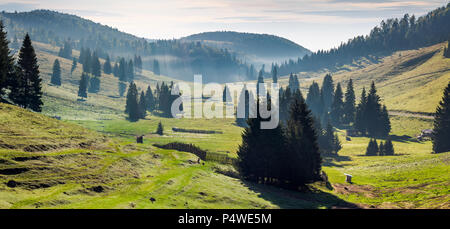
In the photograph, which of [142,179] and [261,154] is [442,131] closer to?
[261,154]

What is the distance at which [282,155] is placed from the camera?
53656mm

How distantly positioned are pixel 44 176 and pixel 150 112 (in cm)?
13823

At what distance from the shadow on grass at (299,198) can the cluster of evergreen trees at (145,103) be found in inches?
4013

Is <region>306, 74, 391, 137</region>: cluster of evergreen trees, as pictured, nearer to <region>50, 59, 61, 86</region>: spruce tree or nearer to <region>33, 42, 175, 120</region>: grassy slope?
<region>33, 42, 175, 120</region>: grassy slope

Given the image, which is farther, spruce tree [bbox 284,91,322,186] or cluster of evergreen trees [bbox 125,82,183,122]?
cluster of evergreen trees [bbox 125,82,183,122]

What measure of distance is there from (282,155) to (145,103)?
116205mm

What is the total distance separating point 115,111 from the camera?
161 meters

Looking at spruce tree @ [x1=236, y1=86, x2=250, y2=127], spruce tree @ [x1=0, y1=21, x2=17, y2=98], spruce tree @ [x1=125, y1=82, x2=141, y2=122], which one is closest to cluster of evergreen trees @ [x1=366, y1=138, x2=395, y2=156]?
spruce tree @ [x1=236, y1=86, x2=250, y2=127]

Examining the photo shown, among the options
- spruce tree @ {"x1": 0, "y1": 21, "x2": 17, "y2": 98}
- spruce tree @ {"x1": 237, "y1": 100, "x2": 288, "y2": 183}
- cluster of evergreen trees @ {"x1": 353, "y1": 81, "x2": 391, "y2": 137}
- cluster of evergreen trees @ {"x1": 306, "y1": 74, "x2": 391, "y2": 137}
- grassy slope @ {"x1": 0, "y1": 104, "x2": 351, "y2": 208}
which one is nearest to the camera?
grassy slope @ {"x1": 0, "y1": 104, "x2": 351, "y2": 208}

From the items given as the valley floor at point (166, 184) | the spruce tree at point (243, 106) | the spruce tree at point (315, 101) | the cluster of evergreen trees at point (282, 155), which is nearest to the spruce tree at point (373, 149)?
the valley floor at point (166, 184)

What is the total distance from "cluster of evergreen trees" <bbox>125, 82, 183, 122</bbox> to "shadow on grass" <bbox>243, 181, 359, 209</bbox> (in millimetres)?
101921

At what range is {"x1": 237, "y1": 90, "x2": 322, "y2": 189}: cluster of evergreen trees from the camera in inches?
2068

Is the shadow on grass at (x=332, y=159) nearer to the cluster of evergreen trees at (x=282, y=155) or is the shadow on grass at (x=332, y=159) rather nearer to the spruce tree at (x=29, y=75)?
the cluster of evergreen trees at (x=282, y=155)
